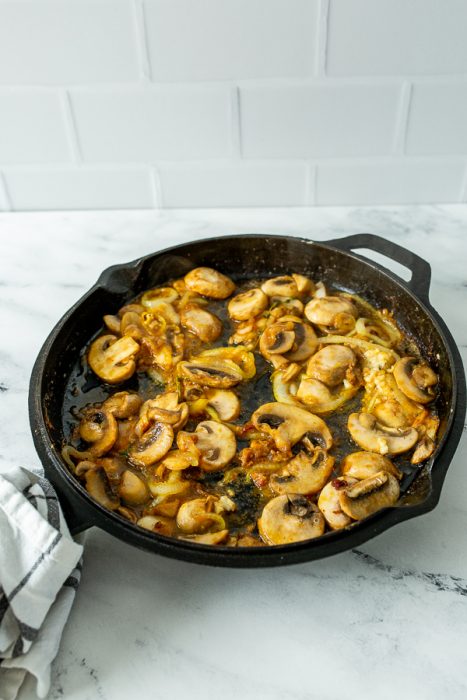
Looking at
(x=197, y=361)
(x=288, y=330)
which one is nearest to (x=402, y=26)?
(x=288, y=330)

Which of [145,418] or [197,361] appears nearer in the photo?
[145,418]

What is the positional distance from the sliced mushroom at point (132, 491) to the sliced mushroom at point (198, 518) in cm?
8

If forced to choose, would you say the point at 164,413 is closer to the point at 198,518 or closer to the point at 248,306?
the point at 198,518

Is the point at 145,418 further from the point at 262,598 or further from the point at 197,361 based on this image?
the point at 262,598

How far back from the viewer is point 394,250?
159cm

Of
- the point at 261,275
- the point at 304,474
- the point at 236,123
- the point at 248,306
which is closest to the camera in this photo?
the point at 304,474

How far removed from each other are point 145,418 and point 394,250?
0.69 m

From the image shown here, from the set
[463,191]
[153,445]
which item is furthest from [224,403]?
[463,191]

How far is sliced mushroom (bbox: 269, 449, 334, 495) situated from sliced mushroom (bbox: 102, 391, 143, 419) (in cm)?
33

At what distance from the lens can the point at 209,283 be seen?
167 cm

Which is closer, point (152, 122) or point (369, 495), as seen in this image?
point (369, 495)

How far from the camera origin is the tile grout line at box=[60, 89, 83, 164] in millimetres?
1827

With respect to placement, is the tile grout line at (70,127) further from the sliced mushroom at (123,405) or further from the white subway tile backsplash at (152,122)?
the sliced mushroom at (123,405)

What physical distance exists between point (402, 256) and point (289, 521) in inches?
27.8
